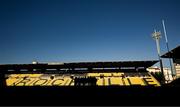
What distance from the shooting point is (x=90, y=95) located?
134 inches

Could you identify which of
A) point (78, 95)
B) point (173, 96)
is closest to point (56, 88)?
point (78, 95)

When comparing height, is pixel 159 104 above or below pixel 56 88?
below

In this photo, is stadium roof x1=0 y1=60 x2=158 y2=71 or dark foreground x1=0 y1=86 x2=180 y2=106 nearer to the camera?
dark foreground x1=0 y1=86 x2=180 y2=106

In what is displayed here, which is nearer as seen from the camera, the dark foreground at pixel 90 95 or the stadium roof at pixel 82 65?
the dark foreground at pixel 90 95

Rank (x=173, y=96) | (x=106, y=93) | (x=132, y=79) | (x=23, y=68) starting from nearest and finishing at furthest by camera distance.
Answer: (x=173, y=96) < (x=106, y=93) < (x=132, y=79) < (x=23, y=68)

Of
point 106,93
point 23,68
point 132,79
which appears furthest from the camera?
point 23,68

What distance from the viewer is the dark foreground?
3.25m

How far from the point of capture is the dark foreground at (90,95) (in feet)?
10.7

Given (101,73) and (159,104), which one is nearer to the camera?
(159,104)

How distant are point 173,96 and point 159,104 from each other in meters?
0.27

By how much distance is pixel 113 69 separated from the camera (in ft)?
99.4

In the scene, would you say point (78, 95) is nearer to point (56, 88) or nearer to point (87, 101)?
point (87, 101)

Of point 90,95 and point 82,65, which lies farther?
point 82,65

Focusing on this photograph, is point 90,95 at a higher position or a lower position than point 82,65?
lower
